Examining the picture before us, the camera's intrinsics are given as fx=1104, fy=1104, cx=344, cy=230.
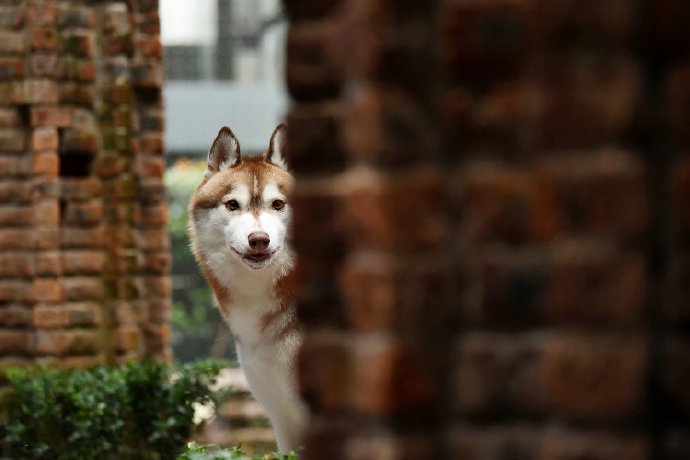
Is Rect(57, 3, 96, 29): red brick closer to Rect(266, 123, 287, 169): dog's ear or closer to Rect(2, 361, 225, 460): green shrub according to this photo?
Rect(266, 123, 287, 169): dog's ear

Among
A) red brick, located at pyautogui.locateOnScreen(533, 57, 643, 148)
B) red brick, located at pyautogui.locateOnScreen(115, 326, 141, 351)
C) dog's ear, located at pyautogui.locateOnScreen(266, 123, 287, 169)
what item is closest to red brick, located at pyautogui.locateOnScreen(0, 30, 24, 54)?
dog's ear, located at pyautogui.locateOnScreen(266, 123, 287, 169)

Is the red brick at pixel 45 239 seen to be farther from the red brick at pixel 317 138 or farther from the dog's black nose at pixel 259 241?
the red brick at pixel 317 138

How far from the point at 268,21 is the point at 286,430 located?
1135cm

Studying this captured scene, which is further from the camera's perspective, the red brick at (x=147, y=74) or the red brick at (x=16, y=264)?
the red brick at (x=147, y=74)

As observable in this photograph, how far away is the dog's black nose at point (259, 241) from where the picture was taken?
186 inches

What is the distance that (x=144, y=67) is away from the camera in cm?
564

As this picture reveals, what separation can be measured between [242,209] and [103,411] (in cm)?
109

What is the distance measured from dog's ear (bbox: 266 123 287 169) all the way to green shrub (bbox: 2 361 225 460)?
998mm

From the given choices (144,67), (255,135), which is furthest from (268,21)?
(144,67)

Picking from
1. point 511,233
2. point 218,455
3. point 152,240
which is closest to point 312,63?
point 511,233

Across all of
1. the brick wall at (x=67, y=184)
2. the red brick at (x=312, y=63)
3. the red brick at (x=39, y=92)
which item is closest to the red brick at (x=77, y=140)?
the brick wall at (x=67, y=184)

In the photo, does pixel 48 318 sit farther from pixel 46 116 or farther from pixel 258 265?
pixel 258 265

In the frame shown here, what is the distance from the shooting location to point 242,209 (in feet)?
16.4

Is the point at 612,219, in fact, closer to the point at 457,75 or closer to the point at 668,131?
the point at 668,131
